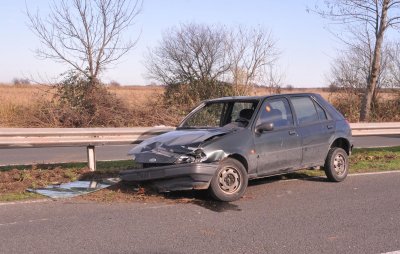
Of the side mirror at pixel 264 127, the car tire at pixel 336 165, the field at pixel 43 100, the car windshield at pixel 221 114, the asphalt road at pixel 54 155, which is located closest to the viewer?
the side mirror at pixel 264 127

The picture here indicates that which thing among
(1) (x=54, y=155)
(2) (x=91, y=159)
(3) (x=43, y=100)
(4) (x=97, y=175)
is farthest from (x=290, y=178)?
(3) (x=43, y=100)

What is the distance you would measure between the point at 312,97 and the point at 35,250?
18.1ft

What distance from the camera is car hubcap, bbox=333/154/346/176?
340 inches

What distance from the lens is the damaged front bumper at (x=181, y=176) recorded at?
21.9ft

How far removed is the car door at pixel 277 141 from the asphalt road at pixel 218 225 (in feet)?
1.47

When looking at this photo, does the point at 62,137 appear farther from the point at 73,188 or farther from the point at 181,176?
the point at 181,176

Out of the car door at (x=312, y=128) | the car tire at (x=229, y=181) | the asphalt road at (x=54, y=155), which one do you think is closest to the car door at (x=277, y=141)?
the car door at (x=312, y=128)

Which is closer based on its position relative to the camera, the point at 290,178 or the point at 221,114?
the point at 221,114

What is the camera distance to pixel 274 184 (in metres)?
8.41

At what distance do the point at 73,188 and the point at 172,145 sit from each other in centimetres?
191

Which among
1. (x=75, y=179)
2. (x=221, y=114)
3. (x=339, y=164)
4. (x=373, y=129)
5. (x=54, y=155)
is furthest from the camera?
(x=54, y=155)

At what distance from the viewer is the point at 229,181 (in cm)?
703

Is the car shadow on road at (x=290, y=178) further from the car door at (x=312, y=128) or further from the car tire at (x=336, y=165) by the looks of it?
the car door at (x=312, y=128)

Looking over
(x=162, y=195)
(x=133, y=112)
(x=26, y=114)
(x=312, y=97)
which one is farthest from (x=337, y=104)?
(x=162, y=195)
